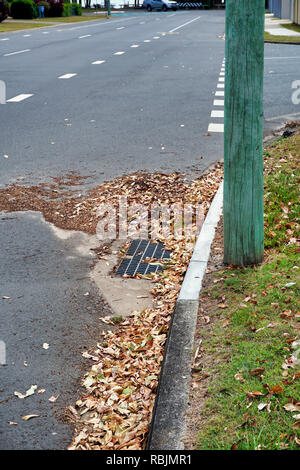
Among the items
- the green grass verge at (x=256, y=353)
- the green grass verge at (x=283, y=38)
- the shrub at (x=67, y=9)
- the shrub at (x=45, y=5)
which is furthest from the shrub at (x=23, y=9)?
the green grass verge at (x=256, y=353)

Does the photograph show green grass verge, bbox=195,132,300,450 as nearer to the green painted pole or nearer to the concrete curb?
the concrete curb

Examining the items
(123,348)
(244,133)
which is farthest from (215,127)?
(123,348)

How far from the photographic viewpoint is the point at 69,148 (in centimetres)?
935

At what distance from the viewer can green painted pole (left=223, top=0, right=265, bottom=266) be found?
4.38m

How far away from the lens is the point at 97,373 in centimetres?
398

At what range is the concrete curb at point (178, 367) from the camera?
3221 mm

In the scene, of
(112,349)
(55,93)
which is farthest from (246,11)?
(55,93)

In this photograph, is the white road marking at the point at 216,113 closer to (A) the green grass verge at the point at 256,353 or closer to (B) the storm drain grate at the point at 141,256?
(B) the storm drain grate at the point at 141,256

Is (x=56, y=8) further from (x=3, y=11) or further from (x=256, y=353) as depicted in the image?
(x=256, y=353)

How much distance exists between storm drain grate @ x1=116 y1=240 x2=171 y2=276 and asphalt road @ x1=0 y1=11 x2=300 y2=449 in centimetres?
34

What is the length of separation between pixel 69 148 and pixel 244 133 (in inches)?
203

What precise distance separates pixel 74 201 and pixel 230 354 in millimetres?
3760

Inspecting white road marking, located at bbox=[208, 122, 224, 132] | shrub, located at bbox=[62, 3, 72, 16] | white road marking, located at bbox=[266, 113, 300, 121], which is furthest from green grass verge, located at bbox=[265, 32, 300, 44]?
shrub, located at bbox=[62, 3, 72, 16]
